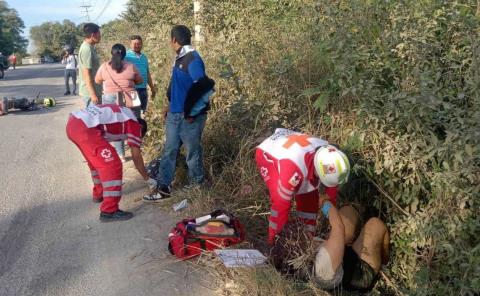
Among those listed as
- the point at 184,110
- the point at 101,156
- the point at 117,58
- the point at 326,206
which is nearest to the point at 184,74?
the point at 184,110

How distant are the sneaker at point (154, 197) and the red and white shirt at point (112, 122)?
26.6 inches

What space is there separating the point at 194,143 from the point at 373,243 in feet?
7.30

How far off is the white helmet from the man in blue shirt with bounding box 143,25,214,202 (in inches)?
75.1

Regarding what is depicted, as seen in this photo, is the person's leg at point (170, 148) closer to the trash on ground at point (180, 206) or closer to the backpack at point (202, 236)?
the trash on ground at point (180, 206)

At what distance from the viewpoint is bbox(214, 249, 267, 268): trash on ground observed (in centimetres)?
368

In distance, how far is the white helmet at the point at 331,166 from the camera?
352cm

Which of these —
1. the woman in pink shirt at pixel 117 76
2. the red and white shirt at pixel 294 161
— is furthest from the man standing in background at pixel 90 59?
the red and white shirt at pixel 294 161

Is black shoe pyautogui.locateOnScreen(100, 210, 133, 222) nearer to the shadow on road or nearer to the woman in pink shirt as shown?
the woman in pink shirt

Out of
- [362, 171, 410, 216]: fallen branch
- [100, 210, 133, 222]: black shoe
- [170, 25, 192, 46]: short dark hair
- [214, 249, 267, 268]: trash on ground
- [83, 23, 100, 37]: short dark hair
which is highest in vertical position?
[83, 23, 100, 37]: short dark hair

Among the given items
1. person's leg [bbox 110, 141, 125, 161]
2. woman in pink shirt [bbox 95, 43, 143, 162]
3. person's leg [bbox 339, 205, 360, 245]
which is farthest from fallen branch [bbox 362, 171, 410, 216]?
person's leg [bbox 110, 141, 125, 161]

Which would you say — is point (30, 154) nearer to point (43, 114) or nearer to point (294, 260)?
point (43, 114)

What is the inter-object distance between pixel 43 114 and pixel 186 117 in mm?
7923

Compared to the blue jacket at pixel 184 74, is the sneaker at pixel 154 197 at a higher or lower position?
lower

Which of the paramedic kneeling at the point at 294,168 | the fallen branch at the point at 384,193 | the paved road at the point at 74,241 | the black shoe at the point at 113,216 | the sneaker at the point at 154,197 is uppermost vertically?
the paramedic kneeling at the point at 294,168
